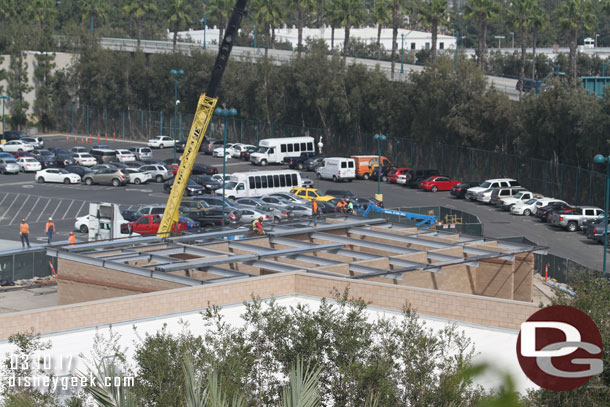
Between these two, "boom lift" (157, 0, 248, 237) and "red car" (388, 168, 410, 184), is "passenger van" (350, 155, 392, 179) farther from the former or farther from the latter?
"boom lift" (157, 0, 248, 237)

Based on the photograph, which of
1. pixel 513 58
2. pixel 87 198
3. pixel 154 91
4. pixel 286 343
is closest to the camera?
pixel 286 343

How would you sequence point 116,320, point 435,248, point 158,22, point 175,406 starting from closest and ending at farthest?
point 175,406
point 116,320
point 435,248
point 158,22

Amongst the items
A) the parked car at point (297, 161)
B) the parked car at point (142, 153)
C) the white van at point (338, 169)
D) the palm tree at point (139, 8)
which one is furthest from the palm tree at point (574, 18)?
the palm tree at point (139, 8)

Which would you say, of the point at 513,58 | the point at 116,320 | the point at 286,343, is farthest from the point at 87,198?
the point at 513,58

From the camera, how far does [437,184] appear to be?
6200cm

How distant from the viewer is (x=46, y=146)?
80750 millimetres

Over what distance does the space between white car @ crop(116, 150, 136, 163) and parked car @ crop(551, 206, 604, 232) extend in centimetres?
3336

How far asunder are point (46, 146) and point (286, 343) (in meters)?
70.0

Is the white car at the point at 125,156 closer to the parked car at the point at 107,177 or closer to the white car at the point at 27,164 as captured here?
the white car at the point at 27,164

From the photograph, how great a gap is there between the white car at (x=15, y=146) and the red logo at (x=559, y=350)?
2614 inches

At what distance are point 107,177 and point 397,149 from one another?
25.0 metres

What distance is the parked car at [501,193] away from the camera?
56.3 meters

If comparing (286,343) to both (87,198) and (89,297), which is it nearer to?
(89,297)

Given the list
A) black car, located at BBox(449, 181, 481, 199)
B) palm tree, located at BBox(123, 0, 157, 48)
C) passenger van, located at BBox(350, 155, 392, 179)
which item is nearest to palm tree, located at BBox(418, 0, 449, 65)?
passenger van, located at BBox(350, 155, 392, 179)
